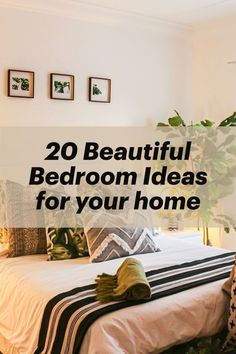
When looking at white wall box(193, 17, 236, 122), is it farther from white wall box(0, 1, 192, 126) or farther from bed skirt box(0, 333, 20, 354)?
bed skirt box(0, 333, 20, 354)

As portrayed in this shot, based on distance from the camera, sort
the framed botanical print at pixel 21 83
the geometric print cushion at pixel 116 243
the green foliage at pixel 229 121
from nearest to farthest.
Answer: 1. the geometric print cushion at pixel 116 243
2. the framed botanical print at pixel 21 83
3. the green foliage at pixel 229 121

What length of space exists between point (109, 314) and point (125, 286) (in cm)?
18

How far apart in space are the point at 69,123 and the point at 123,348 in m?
2.15

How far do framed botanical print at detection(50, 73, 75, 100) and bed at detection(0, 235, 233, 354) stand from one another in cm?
139

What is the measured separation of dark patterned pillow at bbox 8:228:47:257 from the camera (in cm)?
271

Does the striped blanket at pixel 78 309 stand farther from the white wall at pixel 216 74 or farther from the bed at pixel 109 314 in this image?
the white wall at pixel 216 74

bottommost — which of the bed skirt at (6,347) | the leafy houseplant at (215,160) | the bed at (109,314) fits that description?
the bed skirt at (6,347)

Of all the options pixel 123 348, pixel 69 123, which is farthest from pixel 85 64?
pixel 123 348

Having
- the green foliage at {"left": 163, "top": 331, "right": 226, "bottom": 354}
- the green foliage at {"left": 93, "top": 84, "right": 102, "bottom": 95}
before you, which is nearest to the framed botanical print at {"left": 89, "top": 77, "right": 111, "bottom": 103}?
the green foliage at {"left": 93, "top": 84, "right": 102, "bottom": 95}

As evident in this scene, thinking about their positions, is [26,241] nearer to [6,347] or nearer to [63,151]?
[6,347]

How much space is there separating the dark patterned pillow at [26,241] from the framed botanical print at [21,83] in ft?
3.59

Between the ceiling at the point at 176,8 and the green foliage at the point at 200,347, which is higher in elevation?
the ceiling at the point at 176,8

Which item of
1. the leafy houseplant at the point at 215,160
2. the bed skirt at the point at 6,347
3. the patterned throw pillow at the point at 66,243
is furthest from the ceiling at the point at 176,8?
the bed skirt at the point at 6,347

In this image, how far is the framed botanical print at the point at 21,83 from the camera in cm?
320
